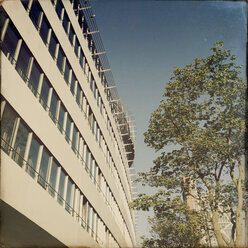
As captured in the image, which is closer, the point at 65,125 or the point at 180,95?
the point at 65,125

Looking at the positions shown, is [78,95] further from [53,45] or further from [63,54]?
[53,45]

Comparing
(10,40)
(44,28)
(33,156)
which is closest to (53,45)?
(44,28)

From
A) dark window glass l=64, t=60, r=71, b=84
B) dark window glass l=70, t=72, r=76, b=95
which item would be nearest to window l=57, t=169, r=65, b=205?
dark window glass l=70, t=72, r=76, b=95

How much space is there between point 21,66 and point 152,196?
29.4 ft

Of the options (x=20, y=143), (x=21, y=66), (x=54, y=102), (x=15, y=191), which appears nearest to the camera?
(x=15, y=191)

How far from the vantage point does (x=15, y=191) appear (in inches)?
274

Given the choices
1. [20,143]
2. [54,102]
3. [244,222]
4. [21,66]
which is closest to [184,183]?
[244,222]

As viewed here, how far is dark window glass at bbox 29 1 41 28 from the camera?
1058 cm

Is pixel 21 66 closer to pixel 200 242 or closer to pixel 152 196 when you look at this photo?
pixel 152 196

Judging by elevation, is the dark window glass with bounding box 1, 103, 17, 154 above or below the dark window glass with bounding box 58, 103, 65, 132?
below

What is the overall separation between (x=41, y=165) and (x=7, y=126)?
2.40 meters

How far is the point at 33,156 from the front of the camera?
8.84m

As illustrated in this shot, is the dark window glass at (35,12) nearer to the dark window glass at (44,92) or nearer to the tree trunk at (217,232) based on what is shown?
the dark window glass at (44,92)

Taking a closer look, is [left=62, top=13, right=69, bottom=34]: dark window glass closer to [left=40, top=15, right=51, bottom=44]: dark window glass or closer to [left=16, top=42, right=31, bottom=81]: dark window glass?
[left=40, top=15, right=51, bottom=44]: dark window glass
